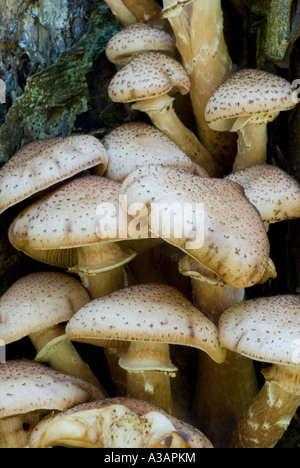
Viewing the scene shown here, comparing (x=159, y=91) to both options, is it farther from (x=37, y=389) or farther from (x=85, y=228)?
(x=37, y=389)

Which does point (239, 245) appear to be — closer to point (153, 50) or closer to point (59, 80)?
point (153, 50)

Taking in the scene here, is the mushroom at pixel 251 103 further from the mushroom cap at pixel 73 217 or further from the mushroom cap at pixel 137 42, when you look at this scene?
the mushroom cap at pixel 73 217

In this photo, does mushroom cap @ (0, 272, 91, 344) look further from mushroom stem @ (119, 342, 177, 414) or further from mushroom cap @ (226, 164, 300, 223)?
mushroom cap @ (226, 164, 300, 223)

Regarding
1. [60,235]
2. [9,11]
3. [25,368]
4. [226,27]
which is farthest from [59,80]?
[25,368]

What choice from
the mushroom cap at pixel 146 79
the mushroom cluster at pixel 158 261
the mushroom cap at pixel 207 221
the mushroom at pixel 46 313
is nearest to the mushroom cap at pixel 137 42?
the mushroom cluster at pixel 158 261

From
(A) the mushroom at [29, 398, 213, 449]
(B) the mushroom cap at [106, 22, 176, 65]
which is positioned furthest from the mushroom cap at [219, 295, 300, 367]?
(B) the mushroom cap at [106, 22, 176, 65]

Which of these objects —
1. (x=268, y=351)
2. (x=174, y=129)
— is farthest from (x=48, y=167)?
(x=268, y=351)
